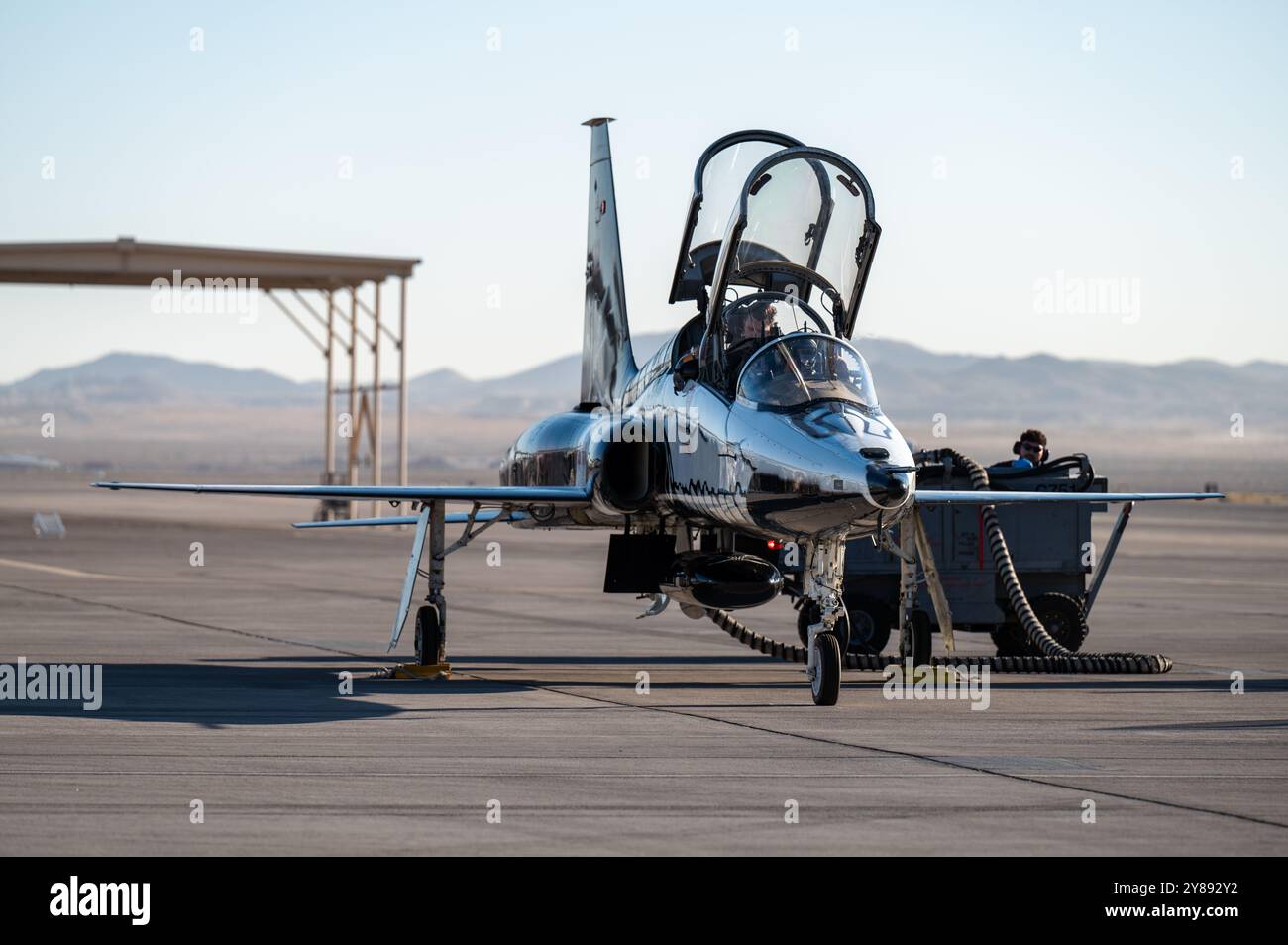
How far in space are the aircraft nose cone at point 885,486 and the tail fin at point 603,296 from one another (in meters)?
6.22

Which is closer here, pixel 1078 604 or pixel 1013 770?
pixel 1013 770

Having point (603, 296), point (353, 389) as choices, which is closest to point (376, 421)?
point (353, 389)

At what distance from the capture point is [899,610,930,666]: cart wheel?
15.8 m

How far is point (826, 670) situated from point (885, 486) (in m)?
1.95

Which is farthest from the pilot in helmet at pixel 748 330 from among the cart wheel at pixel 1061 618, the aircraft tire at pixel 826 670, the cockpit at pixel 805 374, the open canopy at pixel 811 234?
the cart wheel at pixel 1061 618

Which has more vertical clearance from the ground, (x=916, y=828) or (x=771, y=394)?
(x=771, y=394)

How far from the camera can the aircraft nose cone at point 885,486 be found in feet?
41.1

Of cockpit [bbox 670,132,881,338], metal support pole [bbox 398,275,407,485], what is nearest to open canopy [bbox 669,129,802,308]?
cockpit [bbox 670,132,881,338]

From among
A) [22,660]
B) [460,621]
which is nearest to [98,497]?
[460,621]

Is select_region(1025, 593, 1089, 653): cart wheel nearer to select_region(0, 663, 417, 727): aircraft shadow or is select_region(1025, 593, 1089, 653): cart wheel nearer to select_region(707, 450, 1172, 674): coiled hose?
select_region(707, 450, 1172, 674): coiled hose

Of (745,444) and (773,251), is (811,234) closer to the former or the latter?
(773,251)

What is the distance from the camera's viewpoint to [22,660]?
16.5 metres
